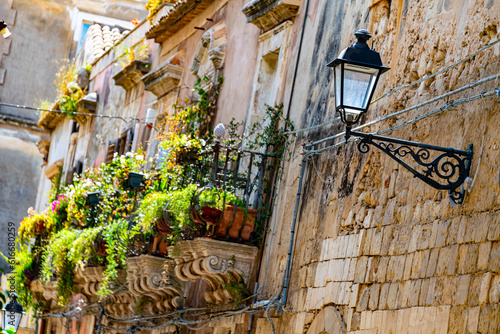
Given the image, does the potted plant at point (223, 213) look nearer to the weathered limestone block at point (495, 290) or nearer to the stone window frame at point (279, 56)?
the stone window frame at point (279, 56)

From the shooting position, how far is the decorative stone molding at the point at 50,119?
77.5 ft

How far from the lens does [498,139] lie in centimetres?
591

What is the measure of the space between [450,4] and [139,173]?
7.10m

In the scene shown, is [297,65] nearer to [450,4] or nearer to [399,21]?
[399,21]

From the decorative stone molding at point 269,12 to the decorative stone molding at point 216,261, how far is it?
9.24 feet

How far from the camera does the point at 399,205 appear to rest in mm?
7113

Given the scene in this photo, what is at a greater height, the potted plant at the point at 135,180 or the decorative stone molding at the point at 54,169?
the decorative stone molding at the point at 54,169

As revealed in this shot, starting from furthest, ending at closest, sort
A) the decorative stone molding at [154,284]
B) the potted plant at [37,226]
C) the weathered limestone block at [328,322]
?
1. the potted plant at [37,226]
2. the decorative stone molding at [154,284]
3. the weathered limestone block at [328,322]

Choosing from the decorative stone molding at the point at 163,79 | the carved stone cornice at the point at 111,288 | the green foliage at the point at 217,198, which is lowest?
the carved stone cornice at the point at 111,288

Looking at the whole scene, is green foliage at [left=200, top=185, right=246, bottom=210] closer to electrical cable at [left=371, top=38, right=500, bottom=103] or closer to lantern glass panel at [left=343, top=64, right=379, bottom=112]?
electrical cable at [left=371, top=38, right=500, bottom=103]

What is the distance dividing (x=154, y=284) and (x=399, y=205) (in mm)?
5417

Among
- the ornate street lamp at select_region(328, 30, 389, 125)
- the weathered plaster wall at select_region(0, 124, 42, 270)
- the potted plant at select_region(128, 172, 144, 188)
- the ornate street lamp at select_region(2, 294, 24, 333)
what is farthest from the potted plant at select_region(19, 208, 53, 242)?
the ornate street lamp at select_region(328, 30, 389, 125)

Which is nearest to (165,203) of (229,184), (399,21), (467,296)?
(229,184)

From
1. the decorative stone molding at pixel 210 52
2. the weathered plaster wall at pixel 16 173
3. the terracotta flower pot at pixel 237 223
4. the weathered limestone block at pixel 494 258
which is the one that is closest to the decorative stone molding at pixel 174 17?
the decorative stone molding at pixel 210 52
